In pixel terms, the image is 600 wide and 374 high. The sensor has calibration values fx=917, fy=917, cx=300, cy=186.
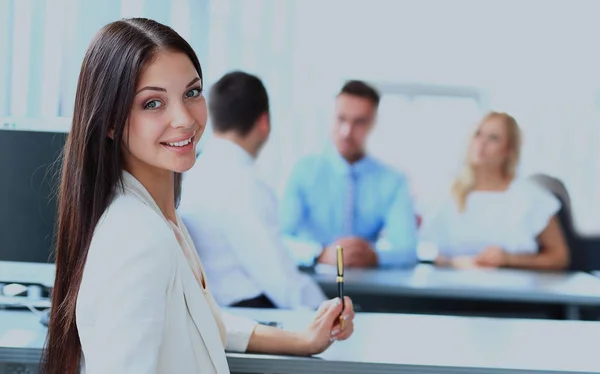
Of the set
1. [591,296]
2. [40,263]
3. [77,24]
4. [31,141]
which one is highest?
[77,24]

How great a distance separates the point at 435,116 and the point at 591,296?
9.97ft

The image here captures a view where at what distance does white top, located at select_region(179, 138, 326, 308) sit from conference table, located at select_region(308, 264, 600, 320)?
0.75m

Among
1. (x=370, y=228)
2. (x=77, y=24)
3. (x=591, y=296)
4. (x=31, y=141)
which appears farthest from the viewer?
(x=370, y=228)

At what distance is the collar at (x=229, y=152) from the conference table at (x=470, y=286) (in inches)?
32.3

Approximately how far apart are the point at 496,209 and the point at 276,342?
2.77 meters

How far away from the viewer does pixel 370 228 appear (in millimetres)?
4859

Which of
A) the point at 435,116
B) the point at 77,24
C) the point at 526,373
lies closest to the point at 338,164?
the point at 77,24

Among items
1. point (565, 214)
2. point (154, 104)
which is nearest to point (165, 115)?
point (154, 104)

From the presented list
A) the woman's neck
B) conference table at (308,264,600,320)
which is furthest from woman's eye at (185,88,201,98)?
conference table at (308,264,600,320)

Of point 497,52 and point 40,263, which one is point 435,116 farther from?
point 40,263

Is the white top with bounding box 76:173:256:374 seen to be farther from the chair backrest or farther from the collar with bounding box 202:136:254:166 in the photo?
the chair backrest

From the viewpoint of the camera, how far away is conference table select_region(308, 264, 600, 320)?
12.6 ft

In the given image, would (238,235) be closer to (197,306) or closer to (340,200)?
(197,306)

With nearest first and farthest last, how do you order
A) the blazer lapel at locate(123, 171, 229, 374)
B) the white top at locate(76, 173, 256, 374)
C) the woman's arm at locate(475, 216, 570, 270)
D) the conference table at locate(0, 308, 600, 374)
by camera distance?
the white top at locate(76, 173, 256, 374), the blazer lapel at locate(123, 171, 229, 374), the conference table at locate(0, 308, 600, 374), the woman's arm at locate(475, 216, 570, 270)
